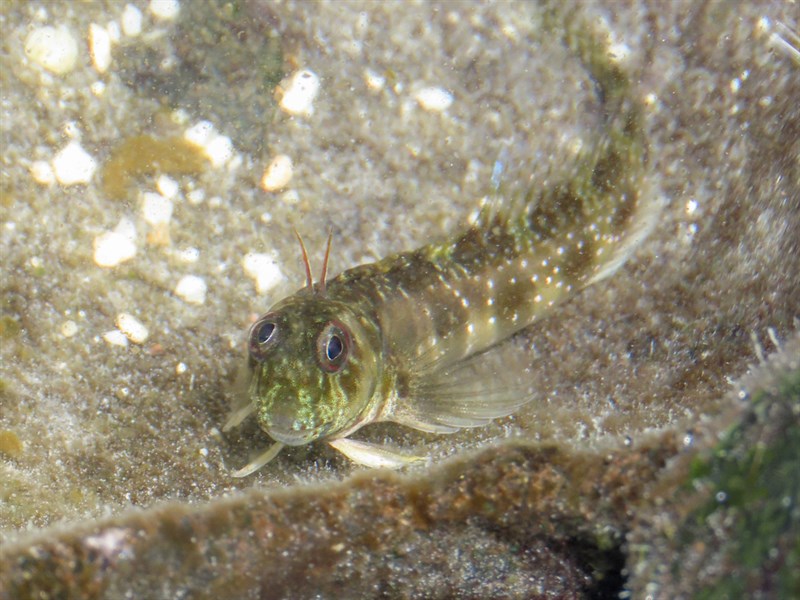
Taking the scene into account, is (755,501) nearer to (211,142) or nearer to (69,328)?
(211,142)

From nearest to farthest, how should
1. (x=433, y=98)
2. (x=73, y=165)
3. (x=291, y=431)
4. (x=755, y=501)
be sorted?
(x=755, y=501) → (x=291, y=431) → (x=73, y=165) → (x=433, y=98)

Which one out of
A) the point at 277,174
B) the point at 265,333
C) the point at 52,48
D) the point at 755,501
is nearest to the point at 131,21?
the point at 52,48

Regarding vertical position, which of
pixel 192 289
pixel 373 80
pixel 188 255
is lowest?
pixel 192 289

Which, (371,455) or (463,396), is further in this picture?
(463,396)

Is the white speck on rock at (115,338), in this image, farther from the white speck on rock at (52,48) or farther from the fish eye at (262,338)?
the white speck on rock at (52,48)

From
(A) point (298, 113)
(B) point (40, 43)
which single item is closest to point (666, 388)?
(A) point (298, 113)

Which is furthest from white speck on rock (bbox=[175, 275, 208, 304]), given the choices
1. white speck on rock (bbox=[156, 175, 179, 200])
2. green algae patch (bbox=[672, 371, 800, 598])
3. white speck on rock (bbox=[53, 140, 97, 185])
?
green algae patch (bbox=[672, 371, 800, 598])

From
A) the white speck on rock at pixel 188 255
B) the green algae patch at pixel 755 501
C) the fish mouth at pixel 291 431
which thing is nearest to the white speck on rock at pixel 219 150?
the white speck on rock at pixel 188 255
